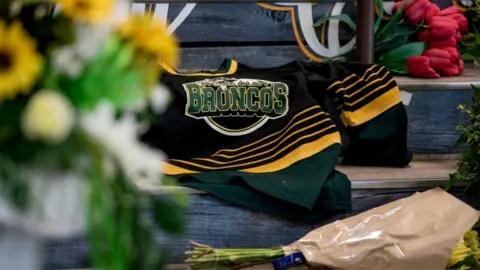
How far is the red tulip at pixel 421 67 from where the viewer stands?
1711 millimetres

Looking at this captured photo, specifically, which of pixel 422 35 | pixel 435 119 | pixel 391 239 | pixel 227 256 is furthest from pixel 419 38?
pixel 227 256

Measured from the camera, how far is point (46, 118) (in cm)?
40

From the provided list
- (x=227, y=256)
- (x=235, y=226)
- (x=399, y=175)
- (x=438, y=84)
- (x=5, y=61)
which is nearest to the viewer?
(x=5, y=61)

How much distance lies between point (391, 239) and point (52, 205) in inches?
38.0

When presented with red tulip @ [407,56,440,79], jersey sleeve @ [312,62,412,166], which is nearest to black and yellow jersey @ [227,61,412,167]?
jersey sleeve @ [312,62,412,166]

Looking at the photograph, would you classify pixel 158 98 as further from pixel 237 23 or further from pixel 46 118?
pixel 237 23

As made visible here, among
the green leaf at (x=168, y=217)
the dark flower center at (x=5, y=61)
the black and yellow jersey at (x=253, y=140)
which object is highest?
the dark flower center at (x=5, y=61)

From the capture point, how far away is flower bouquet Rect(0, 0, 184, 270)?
41 centimetres

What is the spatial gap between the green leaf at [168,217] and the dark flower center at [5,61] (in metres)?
0.12

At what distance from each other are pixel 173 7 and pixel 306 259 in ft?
2.47

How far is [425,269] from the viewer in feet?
4.28

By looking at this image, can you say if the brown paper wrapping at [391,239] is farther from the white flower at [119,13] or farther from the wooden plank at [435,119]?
the white flower at [119,13]

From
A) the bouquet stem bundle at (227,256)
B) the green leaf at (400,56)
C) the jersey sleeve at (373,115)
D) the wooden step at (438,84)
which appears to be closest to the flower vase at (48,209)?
the bouquet stem bundle at (227,256)

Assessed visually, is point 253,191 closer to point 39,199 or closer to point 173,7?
point 173,7
